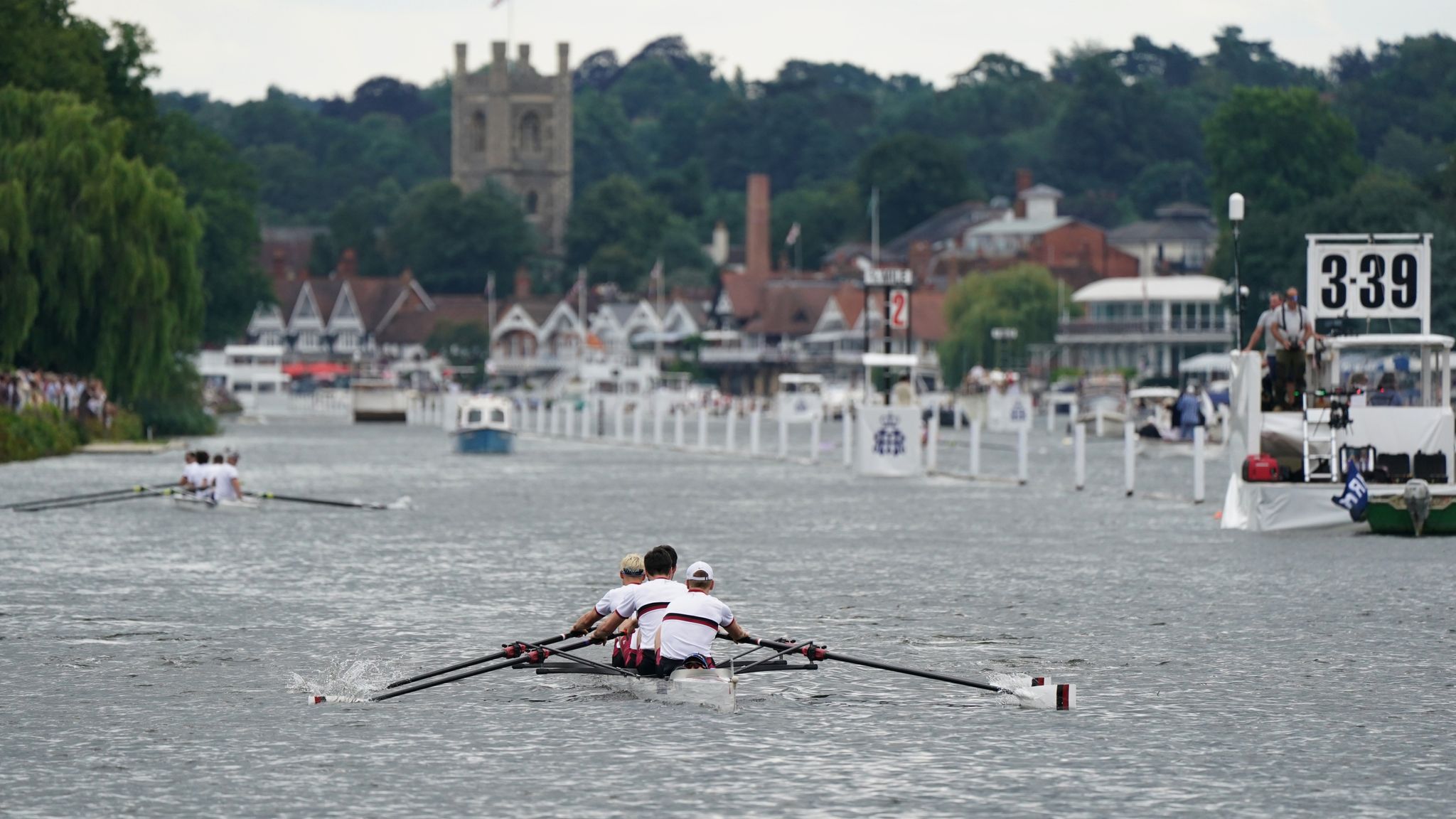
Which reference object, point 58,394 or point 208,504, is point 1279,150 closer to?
point 58,394

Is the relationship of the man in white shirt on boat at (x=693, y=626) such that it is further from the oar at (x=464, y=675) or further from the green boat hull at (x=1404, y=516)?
the green boat hull at (x=1404, y=516)

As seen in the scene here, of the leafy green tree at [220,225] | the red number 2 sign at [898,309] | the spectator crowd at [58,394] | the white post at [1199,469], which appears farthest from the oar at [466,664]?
the leafy green tree at [220,225]

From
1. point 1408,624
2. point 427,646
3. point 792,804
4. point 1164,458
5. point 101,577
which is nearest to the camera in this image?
point 792,804

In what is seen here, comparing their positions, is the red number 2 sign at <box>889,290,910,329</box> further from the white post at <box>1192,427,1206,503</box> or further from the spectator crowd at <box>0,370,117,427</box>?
the spectator crowd at <box>0,370,117,427</box>

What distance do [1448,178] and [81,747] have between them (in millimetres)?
101796

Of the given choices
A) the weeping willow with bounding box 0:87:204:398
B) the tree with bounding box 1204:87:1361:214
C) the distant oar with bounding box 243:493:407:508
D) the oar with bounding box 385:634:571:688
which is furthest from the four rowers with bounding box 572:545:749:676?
the tree with bounding box 1204:87:1361:214

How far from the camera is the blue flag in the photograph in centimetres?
2848

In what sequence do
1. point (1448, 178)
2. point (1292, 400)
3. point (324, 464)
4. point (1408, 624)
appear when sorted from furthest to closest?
point (1448, 178) < point (324, 464) < point (1292, 400) < point (1408, 624)

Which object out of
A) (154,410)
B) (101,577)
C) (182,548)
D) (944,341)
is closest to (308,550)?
(182,548)

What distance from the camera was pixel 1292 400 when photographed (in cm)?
2942

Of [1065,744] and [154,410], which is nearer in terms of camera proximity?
[1065,744]

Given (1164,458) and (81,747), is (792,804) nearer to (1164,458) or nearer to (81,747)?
(81,747)

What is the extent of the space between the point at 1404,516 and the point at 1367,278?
295 cm

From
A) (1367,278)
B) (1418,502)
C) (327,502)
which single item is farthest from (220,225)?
(1418,502)
